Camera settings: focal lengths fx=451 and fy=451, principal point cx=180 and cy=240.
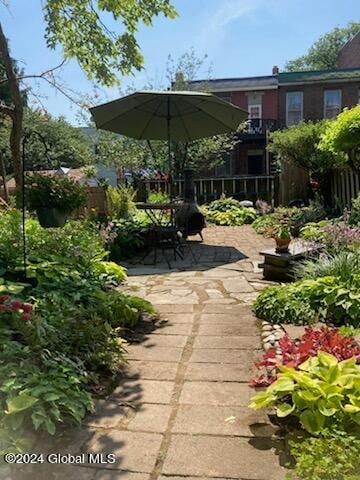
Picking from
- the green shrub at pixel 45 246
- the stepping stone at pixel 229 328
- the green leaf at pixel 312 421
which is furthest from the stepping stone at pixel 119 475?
the green shrub at pixel 45 246

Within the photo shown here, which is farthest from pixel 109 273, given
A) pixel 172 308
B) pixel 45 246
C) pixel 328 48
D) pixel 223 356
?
pixel 328 48

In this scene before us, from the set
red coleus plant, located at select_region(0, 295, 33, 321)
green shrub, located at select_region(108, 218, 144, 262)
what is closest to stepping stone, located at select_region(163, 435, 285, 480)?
red coleus plant, located at select_region(0, 295, 33, 321)

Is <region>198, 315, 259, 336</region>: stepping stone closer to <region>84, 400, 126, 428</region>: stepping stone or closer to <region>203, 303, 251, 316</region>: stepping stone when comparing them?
<region>203, 303, 251, 316</region>: stepping stone

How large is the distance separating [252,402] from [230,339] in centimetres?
100

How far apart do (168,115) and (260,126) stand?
13.0 metres

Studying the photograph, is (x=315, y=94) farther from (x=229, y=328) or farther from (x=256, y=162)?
(x=229, y=328)

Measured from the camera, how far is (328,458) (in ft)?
5.21

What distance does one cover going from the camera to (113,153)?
1535cm

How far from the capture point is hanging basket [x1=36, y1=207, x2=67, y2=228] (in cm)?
391

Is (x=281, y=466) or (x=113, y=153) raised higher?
(x=113, y=153)

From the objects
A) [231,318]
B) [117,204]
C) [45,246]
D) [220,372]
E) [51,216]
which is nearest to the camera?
[220,372]

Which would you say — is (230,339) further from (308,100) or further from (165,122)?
(308,100)

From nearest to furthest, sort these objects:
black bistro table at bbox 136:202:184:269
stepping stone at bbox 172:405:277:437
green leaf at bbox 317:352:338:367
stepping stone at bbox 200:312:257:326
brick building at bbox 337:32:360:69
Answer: stepping stone at bbox 172:405:277:437 → green leaf at bbox 317:352:338:367 → stepping stone at bbox 200:312:257:326 → black bistro table at bbox 136:202:184:269 → brick building at bbox 337:32:360:69

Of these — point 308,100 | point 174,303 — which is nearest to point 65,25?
point 174,303
